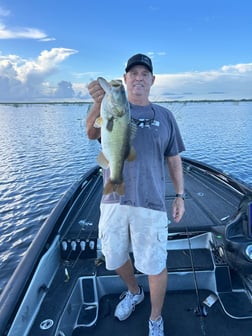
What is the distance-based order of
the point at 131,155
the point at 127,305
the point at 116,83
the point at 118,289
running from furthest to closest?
the point at 118,289, the point at 127,305, the point at 131,155, the point at 116,83

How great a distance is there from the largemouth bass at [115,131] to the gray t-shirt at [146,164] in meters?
0.19

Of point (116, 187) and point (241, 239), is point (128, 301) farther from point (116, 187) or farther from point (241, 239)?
point (116, 187)

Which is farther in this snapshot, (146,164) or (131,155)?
(146,164)

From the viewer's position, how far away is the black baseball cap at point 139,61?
2340 millimetres

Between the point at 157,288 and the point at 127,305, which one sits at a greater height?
the point at 157,288

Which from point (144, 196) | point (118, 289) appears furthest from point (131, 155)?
point (118, 289)

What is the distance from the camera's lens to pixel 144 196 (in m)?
2.31

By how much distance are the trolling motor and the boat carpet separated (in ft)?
1.87

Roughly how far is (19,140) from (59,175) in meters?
10.5

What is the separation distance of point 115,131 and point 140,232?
3.02 feet

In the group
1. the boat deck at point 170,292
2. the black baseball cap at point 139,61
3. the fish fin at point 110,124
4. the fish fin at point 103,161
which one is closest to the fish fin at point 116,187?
the fish fin at point 103,161

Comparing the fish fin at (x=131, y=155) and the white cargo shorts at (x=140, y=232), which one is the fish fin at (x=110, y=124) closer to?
the fish fin at (x=131, y=155)

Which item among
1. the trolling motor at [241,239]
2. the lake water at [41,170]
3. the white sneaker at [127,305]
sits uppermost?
the trolling motor at [241,239]

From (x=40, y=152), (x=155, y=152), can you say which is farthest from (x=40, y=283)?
(x=40, y=152)
